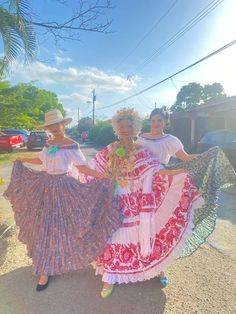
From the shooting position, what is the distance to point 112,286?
3.40 m

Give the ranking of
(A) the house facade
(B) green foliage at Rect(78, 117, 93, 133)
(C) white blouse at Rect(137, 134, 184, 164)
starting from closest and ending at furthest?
(C) white blouse at Rect(137, 134, 184, 164), (A) the house facade, (B) green foliage at Rect(78, 117, 93, 133)

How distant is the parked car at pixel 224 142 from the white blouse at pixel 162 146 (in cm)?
755

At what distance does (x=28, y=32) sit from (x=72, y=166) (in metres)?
2.98

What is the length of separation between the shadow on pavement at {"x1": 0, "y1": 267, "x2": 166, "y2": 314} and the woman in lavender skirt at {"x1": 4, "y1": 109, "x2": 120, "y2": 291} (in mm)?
174

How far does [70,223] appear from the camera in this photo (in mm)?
3410

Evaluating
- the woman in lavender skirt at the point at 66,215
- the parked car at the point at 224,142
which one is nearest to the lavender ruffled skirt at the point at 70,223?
the woman in lavender skirt at the point at 66,215

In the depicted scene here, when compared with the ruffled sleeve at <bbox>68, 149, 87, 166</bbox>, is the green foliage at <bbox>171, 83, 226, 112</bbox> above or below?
above

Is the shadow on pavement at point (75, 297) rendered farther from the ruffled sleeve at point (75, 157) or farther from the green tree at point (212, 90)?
the green tree at point (212, 90)

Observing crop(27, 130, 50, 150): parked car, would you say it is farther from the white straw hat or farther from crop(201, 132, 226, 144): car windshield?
the white straw hat

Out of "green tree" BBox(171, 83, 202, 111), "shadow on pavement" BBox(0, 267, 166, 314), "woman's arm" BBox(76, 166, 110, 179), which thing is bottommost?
"shadow on pavement" BBox(0, 267, 166, 314)

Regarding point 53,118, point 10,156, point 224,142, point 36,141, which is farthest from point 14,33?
point 36,141

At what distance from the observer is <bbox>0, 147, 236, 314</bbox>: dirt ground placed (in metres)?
3.12

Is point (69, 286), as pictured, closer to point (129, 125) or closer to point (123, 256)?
point (123, 256)

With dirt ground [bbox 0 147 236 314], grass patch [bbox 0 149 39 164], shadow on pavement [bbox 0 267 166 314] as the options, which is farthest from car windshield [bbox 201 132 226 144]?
shadow on pavement [bbox 0 267 166 314]
